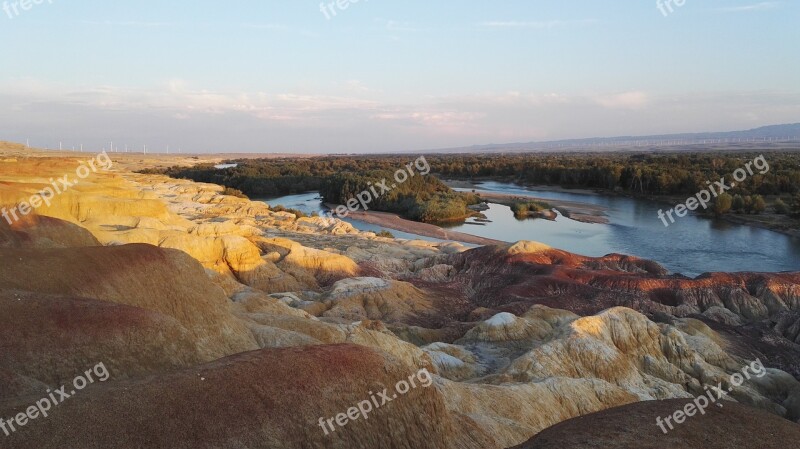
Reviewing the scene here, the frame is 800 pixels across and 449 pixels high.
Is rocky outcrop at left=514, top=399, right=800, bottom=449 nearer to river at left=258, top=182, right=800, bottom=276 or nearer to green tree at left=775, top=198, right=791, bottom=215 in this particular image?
river at left=258, top=182, right=800, bottom=276

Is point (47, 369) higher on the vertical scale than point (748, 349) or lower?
higher

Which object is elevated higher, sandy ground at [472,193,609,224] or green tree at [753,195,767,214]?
green tree at [753,195,767,214]

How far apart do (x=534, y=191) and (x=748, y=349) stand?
316 ft

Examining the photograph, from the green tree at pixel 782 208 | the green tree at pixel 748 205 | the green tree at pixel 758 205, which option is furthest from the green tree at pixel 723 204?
the green tree at pixel 782 208

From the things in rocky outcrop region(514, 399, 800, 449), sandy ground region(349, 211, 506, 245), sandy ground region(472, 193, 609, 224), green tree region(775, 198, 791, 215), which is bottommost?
sandy ground region(349, 211, 506, 245)

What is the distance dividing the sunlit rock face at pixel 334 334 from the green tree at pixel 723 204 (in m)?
40.3

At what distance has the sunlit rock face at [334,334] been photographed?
9.80m

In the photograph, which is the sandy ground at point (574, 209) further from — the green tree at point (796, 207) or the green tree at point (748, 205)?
the green tree at point (796, 207)

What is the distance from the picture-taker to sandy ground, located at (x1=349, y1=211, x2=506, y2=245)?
7112 cm

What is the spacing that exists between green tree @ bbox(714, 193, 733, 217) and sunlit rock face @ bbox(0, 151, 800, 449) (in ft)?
132

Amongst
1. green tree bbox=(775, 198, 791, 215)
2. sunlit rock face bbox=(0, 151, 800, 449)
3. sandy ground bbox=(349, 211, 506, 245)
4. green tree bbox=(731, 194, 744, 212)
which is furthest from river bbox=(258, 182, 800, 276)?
sunlit rock face bbox=(0, 151, 800, 449)

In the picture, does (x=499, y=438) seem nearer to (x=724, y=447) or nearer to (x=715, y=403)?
(x=715, y=403)

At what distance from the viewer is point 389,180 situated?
104 metres

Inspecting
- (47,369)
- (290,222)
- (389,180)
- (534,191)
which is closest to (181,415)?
(47,369)
